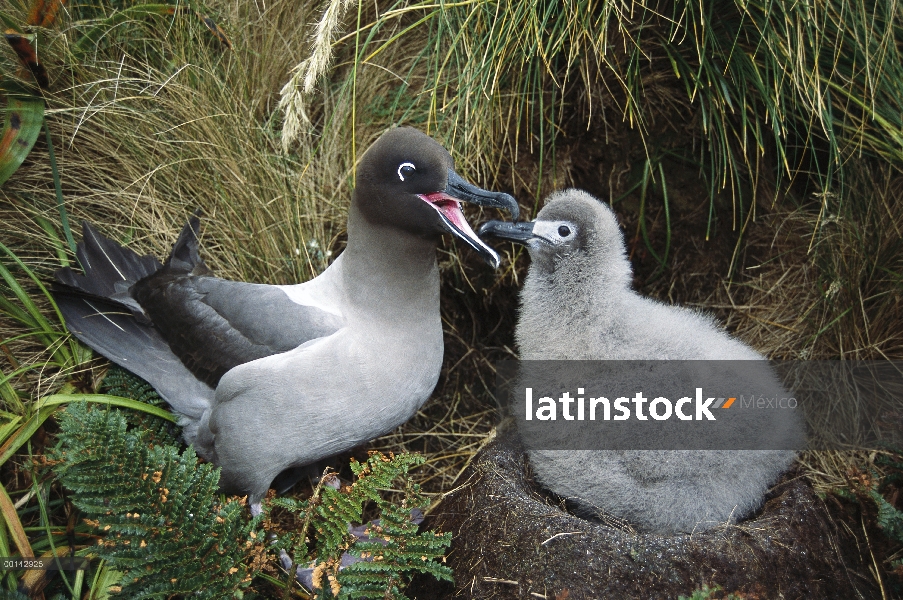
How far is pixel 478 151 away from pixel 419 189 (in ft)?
2.80

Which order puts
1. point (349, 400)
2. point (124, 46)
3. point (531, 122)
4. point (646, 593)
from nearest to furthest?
point (646, 593) → point (349, 400) → point (531, 122) → point (124, 46)

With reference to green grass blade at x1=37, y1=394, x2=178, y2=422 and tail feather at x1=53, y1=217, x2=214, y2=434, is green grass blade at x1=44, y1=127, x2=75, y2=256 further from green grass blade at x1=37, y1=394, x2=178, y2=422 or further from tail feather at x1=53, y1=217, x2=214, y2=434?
green grass blade at x1=37, y1=394, x2=178, y2=422

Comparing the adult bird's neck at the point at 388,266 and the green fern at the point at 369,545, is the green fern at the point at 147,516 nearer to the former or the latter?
the green fern at the point at 369,545

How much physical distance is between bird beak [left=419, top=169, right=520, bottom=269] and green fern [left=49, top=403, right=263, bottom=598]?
1.27m

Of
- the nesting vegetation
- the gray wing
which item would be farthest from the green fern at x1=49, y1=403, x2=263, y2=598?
the nesting vegetation

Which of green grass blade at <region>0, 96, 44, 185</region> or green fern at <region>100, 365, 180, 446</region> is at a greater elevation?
green grass blade at <region>0, 96, 44, 185</region>

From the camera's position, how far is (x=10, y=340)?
3312 millimetres

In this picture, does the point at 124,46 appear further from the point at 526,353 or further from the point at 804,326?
the point at 804,326

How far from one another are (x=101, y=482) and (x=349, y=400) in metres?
0.89

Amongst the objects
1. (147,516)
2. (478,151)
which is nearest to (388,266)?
(478,151)

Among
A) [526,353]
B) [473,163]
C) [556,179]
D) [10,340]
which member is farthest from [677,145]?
[10,340]

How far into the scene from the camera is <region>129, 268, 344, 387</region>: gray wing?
122 inches

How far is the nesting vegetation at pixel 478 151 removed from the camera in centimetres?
356

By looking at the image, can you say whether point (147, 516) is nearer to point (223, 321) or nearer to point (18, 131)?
point (223, 321)
